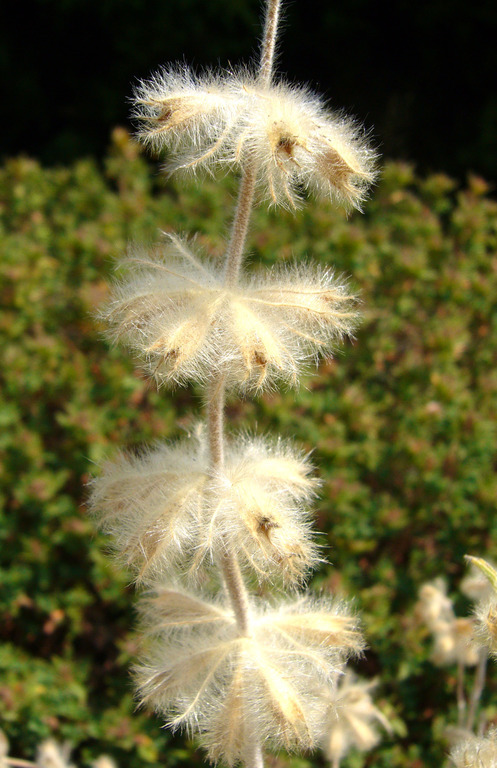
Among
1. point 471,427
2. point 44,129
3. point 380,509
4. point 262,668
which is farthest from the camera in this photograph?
point 44,129

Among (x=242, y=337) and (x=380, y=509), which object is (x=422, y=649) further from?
(x=242, y=337)

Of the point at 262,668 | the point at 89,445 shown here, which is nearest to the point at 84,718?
the point at 89,445

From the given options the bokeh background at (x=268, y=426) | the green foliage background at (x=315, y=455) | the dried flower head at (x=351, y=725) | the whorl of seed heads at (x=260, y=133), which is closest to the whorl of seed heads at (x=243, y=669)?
the dried flower head at (x=351, y=725)

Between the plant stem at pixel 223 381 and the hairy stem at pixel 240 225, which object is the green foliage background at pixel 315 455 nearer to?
the plant stem at pixel 223 381

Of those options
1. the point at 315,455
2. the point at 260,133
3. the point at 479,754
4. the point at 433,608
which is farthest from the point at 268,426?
the point at 260,133

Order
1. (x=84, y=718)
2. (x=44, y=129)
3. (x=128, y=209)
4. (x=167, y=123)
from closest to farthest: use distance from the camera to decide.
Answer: (x=167, y=123) < (x=84, y=718) < (x=128, y=209) < (x=44, y=129)

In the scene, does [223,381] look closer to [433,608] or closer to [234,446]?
[234,446]

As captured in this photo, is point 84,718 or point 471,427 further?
point 471,427

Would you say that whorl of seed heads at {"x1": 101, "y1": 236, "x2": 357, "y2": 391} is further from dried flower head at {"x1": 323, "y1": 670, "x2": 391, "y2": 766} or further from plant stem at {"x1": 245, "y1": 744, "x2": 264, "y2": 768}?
dried flower head at {"x1": 323, "y1": 670, "x2": 391, "y2": 766}
